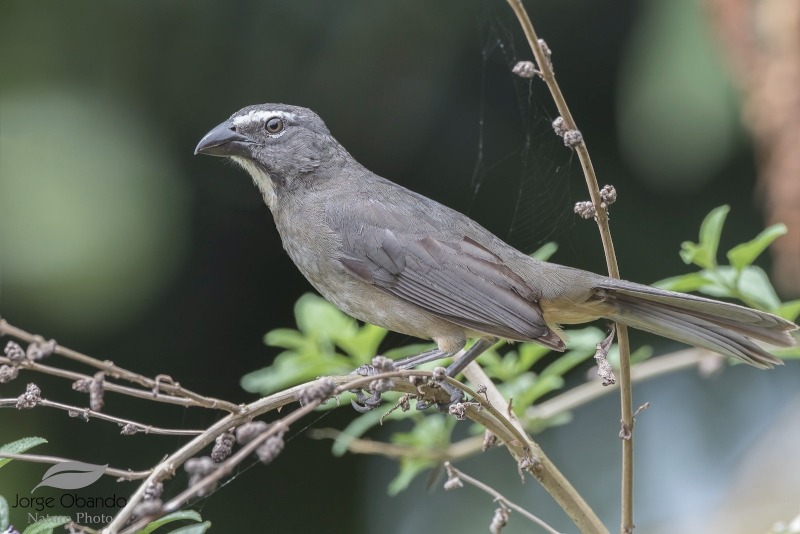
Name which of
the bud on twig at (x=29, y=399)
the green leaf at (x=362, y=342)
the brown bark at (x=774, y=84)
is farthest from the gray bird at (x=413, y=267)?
the brown bark at (x=774, y=84)

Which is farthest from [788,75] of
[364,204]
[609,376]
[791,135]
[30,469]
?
[30,469]

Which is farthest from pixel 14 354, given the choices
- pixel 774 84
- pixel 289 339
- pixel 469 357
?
pixel 774 84

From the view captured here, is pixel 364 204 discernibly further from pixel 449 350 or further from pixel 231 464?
pixel 231 464

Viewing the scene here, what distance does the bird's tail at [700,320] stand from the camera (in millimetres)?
2232

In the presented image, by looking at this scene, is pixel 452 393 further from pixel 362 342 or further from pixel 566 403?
pixel 566 403

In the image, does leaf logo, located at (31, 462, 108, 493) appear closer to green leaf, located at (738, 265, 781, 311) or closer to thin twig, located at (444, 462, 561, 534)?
thin twig, located at (444, 462, 561, 534)

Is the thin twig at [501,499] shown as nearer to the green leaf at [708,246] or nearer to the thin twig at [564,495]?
the thin twig at [564,495]

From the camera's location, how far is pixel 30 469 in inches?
154

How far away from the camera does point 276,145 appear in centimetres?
329

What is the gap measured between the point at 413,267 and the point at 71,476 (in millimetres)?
1535

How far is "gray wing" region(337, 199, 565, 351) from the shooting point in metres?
2.76

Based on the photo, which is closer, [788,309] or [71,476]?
[71,476]

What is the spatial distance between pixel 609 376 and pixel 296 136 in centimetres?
207

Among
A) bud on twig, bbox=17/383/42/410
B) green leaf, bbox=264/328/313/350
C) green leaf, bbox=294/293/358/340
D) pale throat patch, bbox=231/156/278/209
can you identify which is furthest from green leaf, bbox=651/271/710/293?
bud on twig, bbox=17/383/42/410
